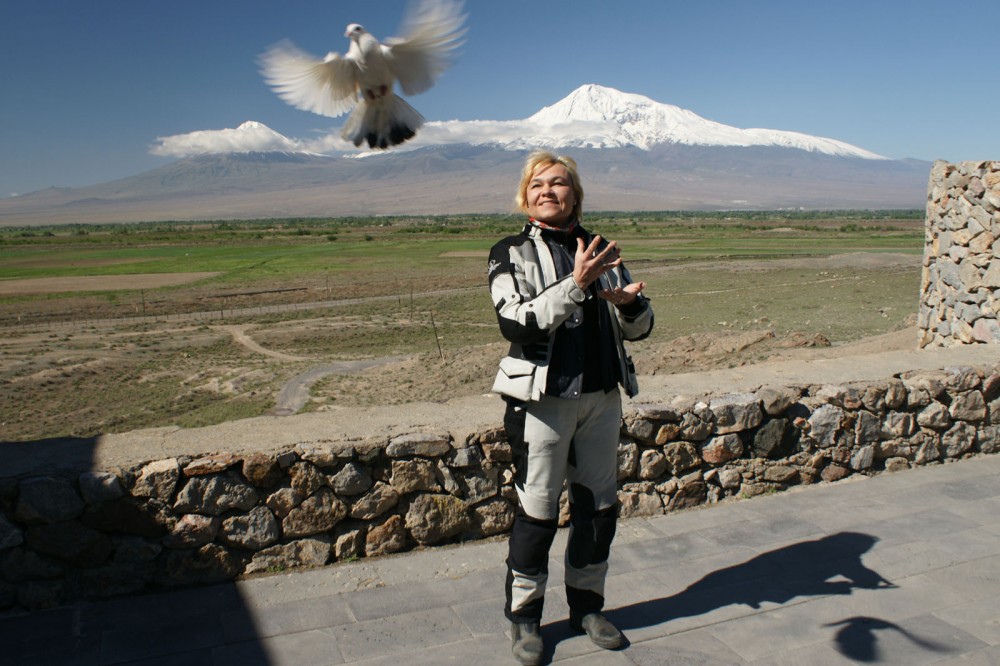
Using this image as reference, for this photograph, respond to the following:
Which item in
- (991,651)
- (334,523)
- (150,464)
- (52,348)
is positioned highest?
(150,464)

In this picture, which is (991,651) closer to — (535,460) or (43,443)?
(535,460)

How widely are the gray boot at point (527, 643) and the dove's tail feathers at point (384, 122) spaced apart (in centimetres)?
280

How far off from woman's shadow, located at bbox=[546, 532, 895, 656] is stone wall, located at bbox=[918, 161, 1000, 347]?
182 inches

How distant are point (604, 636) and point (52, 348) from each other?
953 inches

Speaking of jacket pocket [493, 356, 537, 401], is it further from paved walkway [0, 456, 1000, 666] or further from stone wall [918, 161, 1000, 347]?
stone wall [918, 161, 1000, 347]

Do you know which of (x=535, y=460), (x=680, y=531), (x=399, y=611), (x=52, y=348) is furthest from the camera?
(x=52, y=348)

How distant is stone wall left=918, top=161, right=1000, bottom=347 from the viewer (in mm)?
7742

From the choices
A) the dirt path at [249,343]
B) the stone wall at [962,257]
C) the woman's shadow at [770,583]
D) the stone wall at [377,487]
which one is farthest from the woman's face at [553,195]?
the dirt path at [249,343]

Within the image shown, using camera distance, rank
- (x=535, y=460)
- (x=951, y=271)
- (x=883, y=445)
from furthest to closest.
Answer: (x=951, y=271) → (x=883, y=445) → (x=535, y=460)

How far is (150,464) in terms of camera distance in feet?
11.9

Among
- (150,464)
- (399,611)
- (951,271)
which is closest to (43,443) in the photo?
(150,464)

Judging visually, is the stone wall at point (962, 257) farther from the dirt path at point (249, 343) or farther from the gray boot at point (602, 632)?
the dirt path at point (249, 343)

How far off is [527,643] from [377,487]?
121 centimetres

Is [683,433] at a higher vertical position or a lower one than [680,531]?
higher
